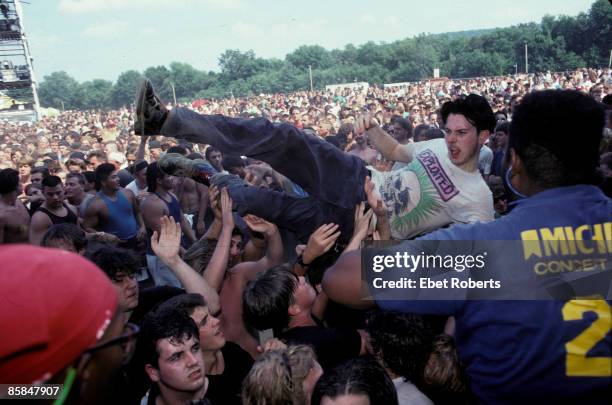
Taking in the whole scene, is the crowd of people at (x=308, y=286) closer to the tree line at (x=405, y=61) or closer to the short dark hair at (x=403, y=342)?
the short dark hair at (x=403, y=342)

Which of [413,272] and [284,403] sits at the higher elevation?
[413,272]

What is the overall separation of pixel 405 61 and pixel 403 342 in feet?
253

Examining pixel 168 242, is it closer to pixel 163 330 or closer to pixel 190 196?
pixel 163 330

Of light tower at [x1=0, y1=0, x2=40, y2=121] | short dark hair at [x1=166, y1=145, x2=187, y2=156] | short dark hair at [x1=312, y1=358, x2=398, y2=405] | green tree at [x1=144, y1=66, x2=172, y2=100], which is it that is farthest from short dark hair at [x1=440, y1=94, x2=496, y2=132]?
green tree at [x1=144, y1=66, x2=172, y2=100]

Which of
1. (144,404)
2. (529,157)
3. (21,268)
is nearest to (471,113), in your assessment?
(529,157)

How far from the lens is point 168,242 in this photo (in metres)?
3.59

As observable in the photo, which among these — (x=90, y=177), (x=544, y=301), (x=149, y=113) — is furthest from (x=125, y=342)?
(x=90, y=177)

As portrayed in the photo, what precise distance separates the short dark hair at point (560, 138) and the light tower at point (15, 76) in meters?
28.5

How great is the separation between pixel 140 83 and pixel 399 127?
4757mm

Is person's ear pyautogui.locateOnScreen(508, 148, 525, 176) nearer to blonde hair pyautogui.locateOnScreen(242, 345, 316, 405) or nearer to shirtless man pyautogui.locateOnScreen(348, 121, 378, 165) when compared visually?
blonde hair pyautogui.locateOnScreen(242, 345, 316, 405)

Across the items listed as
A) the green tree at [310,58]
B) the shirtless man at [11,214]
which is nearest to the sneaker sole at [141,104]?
the shirtless man at [11,214]

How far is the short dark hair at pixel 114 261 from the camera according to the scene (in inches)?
137

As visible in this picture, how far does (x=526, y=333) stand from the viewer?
162cm

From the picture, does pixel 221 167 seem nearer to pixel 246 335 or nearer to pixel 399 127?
pixel 399 127
